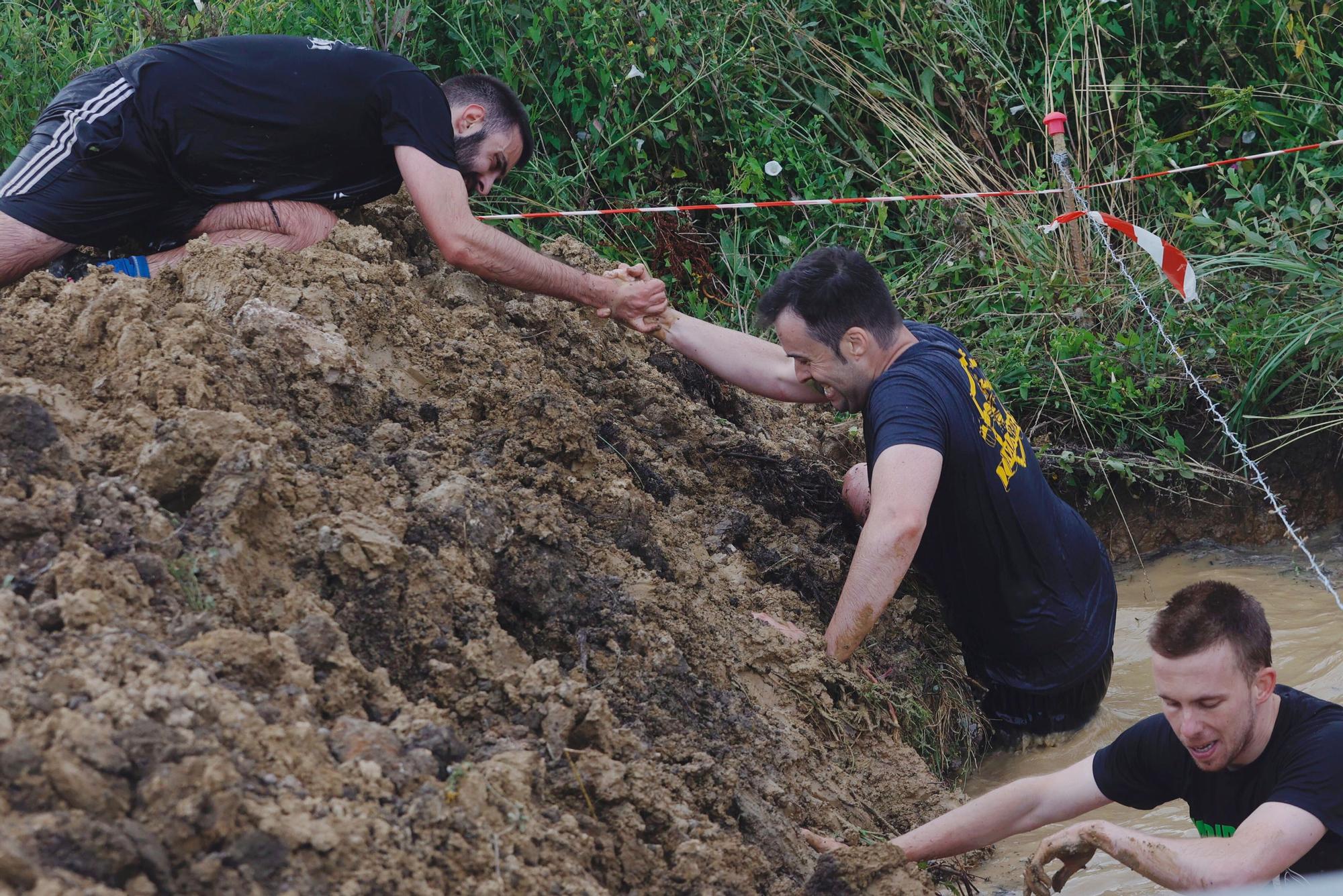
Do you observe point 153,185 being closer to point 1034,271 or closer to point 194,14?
point 194,14

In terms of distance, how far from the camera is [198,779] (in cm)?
173

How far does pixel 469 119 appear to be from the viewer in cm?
385

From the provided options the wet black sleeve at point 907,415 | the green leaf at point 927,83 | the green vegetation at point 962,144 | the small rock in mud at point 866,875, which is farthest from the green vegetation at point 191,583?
the green leaf at point 927,83

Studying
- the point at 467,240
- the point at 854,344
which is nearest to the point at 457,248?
the point at 467,240

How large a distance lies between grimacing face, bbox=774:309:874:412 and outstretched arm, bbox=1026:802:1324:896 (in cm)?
149

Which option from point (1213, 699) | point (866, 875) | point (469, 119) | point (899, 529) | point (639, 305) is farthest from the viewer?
point (639, 305)

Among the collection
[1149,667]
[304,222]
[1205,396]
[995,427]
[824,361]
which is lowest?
[1149,667]

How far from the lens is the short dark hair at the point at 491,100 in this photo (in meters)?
3.86

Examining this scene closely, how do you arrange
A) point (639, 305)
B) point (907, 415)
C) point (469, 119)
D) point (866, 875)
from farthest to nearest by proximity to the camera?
point (639, 305)
point (469, 119)
point (907, 415)
point (866, 875)

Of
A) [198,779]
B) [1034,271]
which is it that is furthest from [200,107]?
[1034,271]

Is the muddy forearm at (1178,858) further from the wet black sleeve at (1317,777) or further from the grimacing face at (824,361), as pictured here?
the grimacing face at (824,361)

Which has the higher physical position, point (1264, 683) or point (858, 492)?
point (1264, 683)

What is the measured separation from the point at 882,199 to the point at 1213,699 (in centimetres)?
355

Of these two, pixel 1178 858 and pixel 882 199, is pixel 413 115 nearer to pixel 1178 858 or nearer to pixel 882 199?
pixel 882 199
